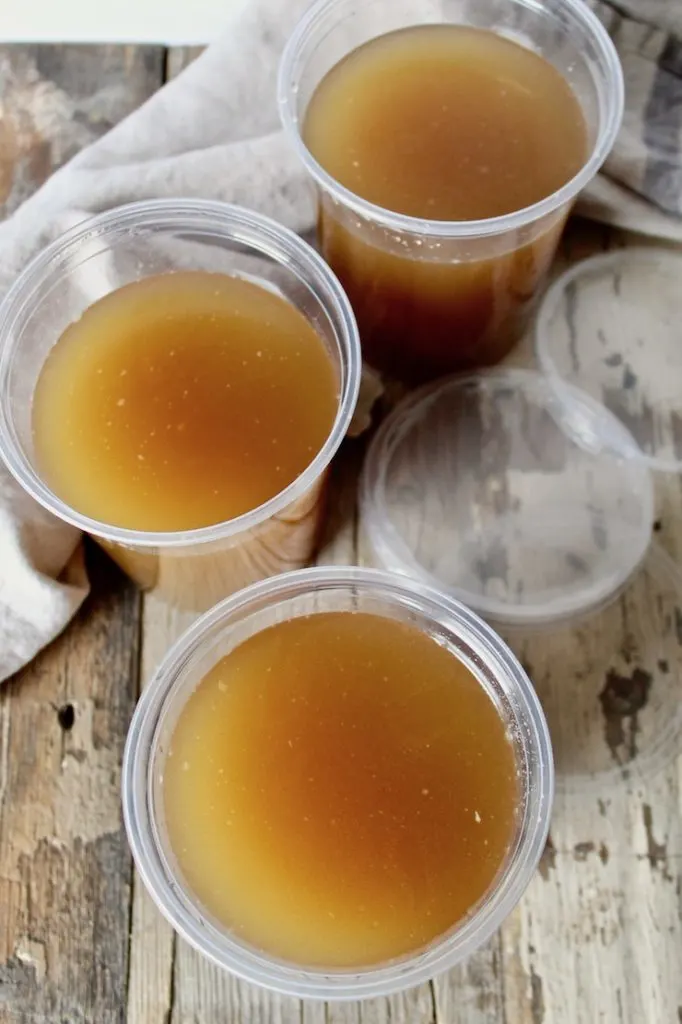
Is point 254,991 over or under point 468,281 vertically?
under

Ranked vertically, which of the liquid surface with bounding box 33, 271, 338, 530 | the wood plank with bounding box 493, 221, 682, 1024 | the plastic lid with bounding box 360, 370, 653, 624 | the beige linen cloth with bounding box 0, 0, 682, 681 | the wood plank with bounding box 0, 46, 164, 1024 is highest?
the beige linen cloth with bounding box 0, 0, 682, 681

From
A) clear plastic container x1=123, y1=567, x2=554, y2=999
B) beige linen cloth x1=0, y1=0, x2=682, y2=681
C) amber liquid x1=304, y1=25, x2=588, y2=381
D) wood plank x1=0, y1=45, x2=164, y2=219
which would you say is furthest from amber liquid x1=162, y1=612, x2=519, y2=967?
wood plank x1=0, y1=45, x2=164, y2=219

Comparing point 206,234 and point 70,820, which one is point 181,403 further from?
point 70,820

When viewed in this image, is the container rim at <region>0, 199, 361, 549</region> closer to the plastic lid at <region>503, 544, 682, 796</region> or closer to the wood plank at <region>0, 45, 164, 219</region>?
the wood plank at <region>0, 45, 164, 219</region>

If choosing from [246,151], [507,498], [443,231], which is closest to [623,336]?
[507,498]

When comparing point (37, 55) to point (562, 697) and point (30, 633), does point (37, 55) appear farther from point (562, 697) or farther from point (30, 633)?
point (562, 697)

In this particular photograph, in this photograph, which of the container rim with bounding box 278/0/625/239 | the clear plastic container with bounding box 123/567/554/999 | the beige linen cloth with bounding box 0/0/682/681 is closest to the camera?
the clear plastic container with bounding box 123/567/554/999

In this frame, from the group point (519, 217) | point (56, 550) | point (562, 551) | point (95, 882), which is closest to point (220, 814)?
point (95, 882)
